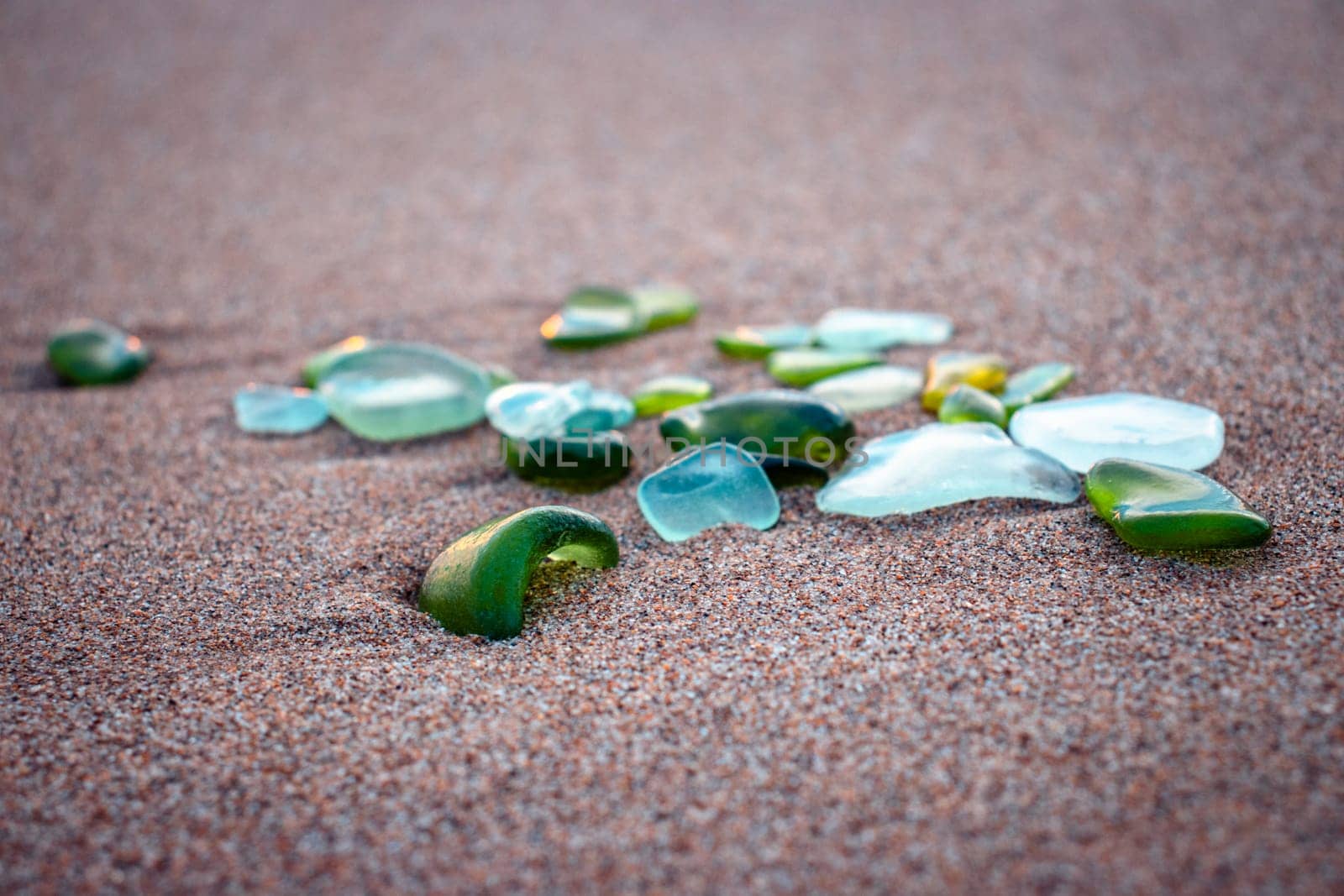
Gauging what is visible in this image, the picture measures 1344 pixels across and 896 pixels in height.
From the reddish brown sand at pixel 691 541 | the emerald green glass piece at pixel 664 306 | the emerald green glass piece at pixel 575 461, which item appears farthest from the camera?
the emerald green glass piece at pixel 664 306

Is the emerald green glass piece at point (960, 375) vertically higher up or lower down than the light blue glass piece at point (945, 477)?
higher up

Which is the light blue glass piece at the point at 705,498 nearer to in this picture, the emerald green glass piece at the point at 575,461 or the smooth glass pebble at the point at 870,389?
the emerald green glass piece at the point at 575,461

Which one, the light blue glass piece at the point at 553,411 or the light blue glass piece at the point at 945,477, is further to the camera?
the light blue glass piece at the point at 553,411

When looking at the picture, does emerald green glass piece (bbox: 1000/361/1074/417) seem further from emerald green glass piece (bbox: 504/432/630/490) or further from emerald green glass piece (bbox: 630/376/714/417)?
emerald green glass piece (bbox: 504/432/630/490)

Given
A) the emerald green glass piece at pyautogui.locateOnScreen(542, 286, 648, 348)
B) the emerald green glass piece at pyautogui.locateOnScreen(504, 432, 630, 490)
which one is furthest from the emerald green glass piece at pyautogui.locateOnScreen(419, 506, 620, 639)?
the emerald green glass piece at pyautogui.locateOnScreen(542, 286, 648, 348)

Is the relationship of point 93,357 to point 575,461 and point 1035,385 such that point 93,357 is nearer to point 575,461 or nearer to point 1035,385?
point 575,461

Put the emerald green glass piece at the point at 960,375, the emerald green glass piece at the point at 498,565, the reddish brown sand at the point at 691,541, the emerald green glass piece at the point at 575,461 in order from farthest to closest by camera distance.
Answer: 1. the emerald green glass piece at the point at 960,375
2. the emerald green glass piece at the point at 575,461
3. the emerald green glass piece at the point at 498,565
4. the reddish brown sand at the point at 691,541

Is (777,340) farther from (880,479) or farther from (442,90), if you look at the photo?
(442,90)

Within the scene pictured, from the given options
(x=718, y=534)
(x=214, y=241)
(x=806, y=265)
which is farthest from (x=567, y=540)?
(x=214, y=241)

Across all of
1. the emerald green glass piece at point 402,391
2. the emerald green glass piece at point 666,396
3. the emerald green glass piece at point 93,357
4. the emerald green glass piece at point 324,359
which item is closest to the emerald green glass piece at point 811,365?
the emerald green glass piece at point 666,396

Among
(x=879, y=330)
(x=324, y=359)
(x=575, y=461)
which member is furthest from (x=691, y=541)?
(x=324, y=359)
